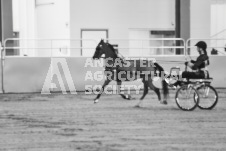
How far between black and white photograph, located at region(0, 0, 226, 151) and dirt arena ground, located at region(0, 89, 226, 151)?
0.06ft

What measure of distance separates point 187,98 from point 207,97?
0.58 meters

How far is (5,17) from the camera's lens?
22.3 meters

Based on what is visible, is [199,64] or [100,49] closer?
[199,64]

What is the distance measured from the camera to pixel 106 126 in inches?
470

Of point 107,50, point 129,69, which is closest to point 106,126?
point 129,69

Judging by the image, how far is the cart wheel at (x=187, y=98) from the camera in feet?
47.8

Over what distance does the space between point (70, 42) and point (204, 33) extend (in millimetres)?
6675

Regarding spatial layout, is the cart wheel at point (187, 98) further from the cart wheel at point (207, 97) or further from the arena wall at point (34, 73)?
the arena wall at point (34, 73)

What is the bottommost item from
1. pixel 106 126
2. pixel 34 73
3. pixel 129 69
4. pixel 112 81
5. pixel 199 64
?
pixel 106 126

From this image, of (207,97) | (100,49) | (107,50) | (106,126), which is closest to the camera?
(106,126)

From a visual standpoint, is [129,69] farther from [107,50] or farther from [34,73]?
[34,73]

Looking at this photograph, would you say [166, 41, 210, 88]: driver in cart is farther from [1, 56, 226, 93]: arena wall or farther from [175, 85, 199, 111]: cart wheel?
[1, 56, 226, 93]: arena wall

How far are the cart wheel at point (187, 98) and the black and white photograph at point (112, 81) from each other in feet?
0.09

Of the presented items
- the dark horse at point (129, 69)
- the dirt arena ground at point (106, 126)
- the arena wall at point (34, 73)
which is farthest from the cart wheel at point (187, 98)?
the arena wall at point (34, 73)
